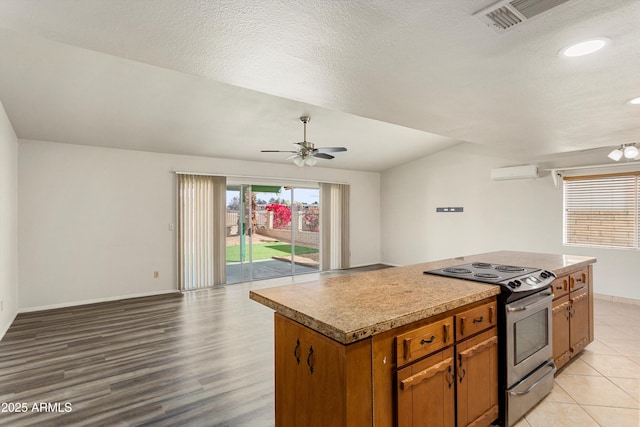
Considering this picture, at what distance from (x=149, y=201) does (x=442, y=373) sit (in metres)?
5.26

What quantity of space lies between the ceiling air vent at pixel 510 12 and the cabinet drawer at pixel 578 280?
8.08 feet

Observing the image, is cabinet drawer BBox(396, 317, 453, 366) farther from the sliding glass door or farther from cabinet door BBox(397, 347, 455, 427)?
the sliding glass door

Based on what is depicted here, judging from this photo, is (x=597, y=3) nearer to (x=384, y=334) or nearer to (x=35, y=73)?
(x=384, y=334)

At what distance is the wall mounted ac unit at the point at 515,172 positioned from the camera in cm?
563

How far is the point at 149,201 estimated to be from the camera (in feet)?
17.9

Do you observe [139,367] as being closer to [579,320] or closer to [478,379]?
[478,379]

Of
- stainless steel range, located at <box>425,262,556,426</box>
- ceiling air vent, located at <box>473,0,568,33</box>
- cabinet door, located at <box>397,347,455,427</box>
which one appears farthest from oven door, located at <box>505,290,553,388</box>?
ceiling air vent, located at <box>473,0,568,33</box>

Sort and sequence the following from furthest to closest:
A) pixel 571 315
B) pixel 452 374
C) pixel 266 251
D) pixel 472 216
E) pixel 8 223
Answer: pixel 266 251
pixel 472 216
pixel 8 223
pixel 571 315
pixel 452 374

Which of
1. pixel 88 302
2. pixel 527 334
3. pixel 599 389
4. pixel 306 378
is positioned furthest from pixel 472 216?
pixel 88 302

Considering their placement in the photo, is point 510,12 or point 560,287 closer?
point 510,12

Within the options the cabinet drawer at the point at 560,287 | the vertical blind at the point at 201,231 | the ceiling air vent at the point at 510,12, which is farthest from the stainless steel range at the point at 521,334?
the vertical blind at the point at 201,231

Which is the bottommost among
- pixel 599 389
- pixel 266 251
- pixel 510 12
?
pixel 599 389

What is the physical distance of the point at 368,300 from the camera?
177 centimetres

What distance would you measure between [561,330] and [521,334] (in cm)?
89
